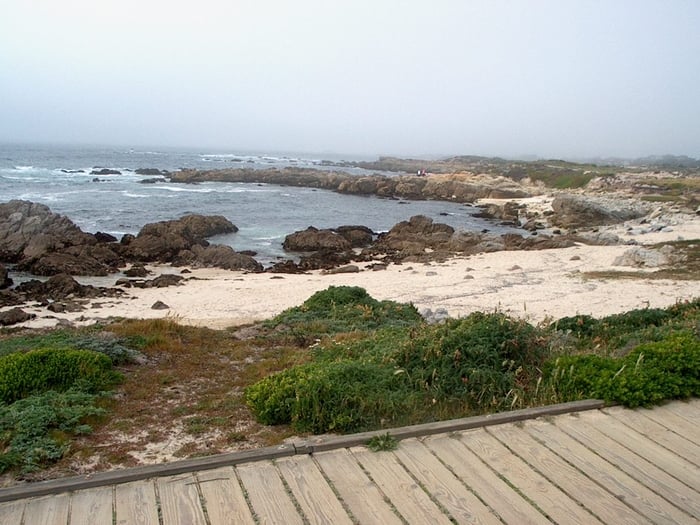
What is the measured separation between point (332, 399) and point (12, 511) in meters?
2.33

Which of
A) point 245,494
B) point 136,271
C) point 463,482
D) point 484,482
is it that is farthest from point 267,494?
point 136,271

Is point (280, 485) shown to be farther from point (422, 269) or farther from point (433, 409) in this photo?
point (422, 269)

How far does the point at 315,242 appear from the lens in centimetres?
2934

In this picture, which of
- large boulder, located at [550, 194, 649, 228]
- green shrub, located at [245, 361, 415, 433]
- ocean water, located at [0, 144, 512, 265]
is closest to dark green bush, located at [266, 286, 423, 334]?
green shrub, located at [245, 361, 415, 433]

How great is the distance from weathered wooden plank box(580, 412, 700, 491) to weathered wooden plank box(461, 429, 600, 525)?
81cm

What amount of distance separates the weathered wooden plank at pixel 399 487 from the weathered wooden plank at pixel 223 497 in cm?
77

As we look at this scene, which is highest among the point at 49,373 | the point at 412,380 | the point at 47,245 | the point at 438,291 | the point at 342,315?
the point at 412,380

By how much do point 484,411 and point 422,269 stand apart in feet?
60.3

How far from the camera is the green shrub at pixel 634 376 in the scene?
13.9 ft

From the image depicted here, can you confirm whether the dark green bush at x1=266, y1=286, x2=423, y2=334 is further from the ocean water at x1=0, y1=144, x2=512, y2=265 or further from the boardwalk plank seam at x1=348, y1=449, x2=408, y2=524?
the ocean water at x1=0, y1=144, x2=512, y2=265

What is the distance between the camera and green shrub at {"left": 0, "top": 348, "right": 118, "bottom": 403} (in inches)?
211

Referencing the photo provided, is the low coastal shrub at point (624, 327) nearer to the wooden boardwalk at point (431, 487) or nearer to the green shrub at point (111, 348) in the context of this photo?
the wooden boardwalk at point (431, 487)

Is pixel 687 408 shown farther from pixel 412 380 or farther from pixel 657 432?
pixel 412 380

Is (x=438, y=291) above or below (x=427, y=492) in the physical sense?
below
